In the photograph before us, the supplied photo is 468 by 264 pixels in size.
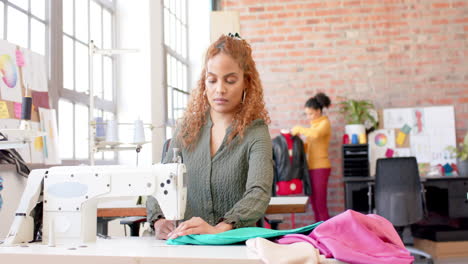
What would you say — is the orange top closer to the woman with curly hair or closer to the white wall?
the white wall

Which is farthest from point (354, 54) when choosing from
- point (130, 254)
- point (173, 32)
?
point (130, 254)

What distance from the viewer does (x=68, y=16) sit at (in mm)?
3566

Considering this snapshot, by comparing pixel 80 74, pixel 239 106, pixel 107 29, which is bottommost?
pixel 239 106

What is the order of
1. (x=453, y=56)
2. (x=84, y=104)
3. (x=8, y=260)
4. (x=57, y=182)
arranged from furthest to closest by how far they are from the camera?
(x=453, y=56) → (x=84, y=104) → (x=57, y=182) → (x=8, y=260)

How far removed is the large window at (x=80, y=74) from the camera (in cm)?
352

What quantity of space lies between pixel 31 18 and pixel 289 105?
12.3ft

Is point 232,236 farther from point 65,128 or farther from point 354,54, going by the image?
point 354,54

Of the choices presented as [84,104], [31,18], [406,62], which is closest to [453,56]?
[406,62]

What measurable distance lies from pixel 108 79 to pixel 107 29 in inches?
15.0

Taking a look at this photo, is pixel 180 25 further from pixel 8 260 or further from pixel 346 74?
A: pixel 8 260

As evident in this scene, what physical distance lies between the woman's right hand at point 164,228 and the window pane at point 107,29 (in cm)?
284

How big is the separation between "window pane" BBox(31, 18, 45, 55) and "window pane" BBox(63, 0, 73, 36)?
0.28 metres

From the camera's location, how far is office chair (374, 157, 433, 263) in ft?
14.8

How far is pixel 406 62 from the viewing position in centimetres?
636
